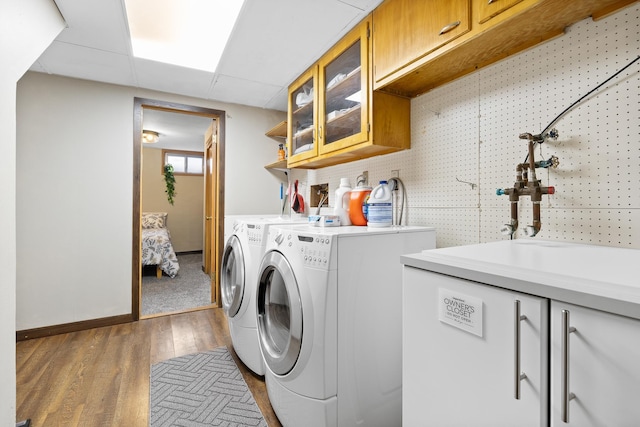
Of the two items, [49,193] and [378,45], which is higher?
[378,45]

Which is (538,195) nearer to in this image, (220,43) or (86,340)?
(220,43)

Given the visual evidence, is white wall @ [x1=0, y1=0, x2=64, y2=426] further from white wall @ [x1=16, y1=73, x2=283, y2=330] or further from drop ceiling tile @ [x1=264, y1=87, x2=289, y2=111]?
drop ceiling tile @ [x1=264, y1=87, x2=289, y2=111]

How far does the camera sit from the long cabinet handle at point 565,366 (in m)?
0.53

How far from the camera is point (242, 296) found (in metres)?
1.92

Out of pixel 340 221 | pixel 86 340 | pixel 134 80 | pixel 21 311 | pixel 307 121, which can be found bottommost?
pixel 86 340

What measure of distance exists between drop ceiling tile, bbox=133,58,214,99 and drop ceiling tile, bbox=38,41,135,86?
96 mm

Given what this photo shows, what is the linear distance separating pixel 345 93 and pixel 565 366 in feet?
5.80

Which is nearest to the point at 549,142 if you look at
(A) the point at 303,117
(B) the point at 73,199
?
(A) the point at 303,117

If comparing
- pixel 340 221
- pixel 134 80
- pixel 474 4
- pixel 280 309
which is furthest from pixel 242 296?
pixel 134 80

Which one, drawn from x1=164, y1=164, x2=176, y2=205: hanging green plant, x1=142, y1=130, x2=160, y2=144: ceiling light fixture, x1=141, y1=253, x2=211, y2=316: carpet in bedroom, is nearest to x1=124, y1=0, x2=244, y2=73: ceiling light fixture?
x1=141, y1=253, x2=211, y2=316: carpet in bedroom

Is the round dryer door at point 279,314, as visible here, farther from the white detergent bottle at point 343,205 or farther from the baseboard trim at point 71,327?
the baseboard trim at point 71,327

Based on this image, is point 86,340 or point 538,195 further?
point 86,340

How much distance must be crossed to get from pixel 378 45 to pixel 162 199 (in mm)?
5496

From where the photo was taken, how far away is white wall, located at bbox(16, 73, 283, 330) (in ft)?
7.76
